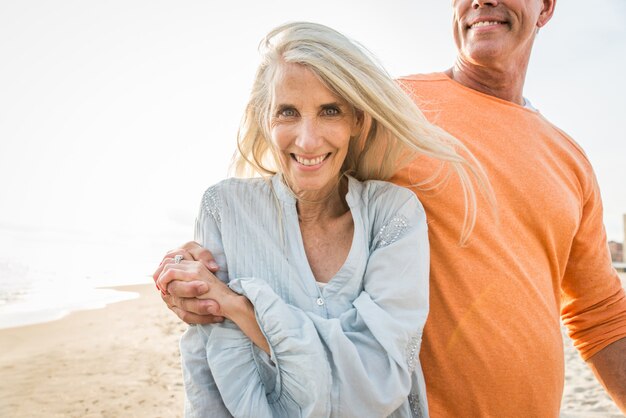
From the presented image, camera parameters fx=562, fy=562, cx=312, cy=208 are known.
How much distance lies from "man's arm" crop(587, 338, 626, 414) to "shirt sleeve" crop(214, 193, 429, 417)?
1378 mm

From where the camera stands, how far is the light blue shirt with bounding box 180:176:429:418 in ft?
5.56

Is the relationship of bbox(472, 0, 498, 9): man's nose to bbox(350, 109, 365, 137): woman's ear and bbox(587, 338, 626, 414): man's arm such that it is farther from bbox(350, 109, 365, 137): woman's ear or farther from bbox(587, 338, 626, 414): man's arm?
bbox(587, 338, 626, 414): man's arm

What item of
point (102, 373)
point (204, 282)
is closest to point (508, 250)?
point (204, 282)

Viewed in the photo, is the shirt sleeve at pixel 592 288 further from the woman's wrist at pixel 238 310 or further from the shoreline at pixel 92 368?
the shoreline at pixel 92 368

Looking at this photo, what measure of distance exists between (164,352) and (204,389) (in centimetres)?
676

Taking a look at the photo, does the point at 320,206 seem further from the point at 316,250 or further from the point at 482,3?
the point at 482,3

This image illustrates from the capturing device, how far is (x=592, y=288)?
2.75 metres

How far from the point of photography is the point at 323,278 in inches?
78.3

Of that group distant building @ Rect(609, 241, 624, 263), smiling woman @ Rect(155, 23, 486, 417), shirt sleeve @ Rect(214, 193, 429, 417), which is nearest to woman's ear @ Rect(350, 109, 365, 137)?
smiling woman @ Rect(155, 23, 486, 417)

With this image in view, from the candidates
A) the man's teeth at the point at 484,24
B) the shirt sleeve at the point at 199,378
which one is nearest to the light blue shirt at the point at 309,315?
the shirt sleeve at the point at 199,378

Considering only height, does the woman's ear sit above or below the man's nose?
below

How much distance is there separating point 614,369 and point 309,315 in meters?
1.82

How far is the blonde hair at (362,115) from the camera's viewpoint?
1.97 m

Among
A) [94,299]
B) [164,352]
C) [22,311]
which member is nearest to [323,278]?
[164,352]
